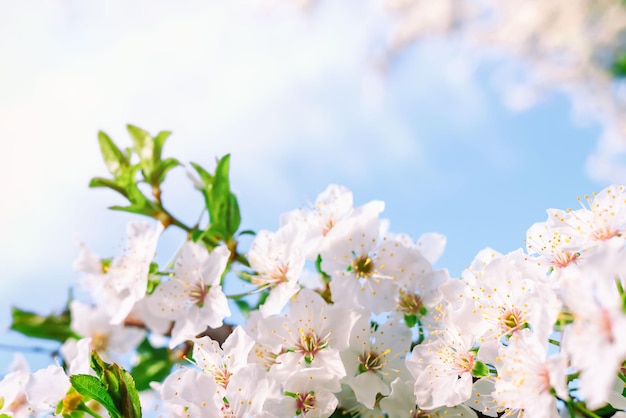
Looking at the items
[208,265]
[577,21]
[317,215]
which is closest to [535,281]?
[317,215]

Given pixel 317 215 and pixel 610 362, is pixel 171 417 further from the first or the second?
pixel 610 362

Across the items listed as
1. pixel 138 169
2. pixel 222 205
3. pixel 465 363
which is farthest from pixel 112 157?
pixel 465 363

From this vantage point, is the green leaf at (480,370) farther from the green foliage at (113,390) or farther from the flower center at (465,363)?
the green foliage at (113,390)

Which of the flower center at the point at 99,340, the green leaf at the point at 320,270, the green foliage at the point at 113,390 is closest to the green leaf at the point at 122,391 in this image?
the green foliage at the point at 113,390

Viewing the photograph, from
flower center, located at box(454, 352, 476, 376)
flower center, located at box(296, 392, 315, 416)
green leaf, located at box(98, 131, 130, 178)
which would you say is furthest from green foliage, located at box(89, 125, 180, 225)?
flower center, located at box(454, 352, 476, 376)

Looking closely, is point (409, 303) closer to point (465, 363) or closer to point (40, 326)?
point (465, 363)

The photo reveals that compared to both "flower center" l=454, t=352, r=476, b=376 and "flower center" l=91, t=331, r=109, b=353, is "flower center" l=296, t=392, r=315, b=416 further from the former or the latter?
"flower center" l=91, t=331, r=109, b=353
